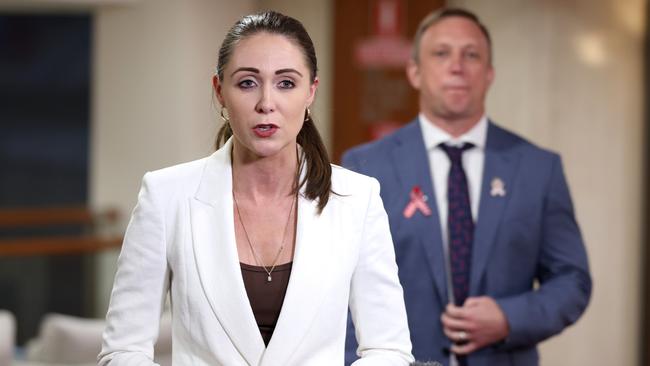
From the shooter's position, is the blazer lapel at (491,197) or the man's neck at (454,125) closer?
the blazer lapel at (491,197)

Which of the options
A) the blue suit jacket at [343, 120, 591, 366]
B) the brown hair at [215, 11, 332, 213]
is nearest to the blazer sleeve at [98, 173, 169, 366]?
the brown hair at [215, 11, 332, 213]

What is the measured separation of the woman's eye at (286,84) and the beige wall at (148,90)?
6617 mm

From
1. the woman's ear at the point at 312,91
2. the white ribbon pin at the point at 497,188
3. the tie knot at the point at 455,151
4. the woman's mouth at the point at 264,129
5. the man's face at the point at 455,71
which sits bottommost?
the white ribbon pin at the point at 497,188

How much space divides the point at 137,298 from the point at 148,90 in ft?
23.2

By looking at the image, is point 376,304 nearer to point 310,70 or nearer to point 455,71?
point 310,70

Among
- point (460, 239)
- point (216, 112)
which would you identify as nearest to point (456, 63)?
point (460, 239)

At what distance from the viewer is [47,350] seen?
4.79 m

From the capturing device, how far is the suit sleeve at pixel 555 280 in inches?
128

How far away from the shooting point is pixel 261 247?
6.98ft

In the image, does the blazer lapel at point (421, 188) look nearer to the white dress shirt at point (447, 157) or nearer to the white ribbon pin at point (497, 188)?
the white dress shirt at point (447, 157)

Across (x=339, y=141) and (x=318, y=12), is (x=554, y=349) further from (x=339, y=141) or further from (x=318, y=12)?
(x=318, y=12)

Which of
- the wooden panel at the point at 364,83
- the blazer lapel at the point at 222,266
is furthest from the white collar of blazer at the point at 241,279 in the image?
the wooden panel at the point at 364,83

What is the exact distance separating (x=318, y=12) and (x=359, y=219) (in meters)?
6.61

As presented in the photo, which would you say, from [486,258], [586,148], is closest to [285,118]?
[486,258]
